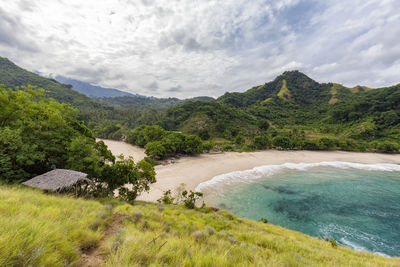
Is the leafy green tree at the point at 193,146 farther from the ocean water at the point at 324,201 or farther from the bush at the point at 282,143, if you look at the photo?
the bush at the point at 282,143

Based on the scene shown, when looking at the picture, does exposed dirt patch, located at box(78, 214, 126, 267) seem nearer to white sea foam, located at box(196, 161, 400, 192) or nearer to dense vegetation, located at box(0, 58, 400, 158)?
white sea foam, located at box(196, 161, 400, 192)

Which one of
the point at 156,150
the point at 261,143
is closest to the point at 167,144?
the point at 156,150

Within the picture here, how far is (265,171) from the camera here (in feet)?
111

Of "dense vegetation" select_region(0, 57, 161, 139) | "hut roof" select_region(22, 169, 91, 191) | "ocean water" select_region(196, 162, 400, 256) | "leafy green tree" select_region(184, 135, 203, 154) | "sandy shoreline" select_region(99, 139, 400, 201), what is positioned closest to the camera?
"hut roof" select_region(22, 169, 91, 191)

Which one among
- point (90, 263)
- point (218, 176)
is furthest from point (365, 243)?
point (90, 263)

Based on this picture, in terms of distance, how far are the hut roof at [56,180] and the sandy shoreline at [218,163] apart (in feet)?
34.9

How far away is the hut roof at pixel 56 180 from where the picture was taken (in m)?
9.09

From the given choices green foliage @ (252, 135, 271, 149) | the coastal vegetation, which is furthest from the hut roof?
green foliage @ (252, 135, 271, 149)

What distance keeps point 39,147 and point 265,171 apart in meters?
37.5

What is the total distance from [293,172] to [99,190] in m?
39.0

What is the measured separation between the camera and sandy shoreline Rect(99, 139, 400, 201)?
82.9 feet

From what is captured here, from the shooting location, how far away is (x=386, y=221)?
709 inches

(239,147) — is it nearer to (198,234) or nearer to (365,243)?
(365,243)

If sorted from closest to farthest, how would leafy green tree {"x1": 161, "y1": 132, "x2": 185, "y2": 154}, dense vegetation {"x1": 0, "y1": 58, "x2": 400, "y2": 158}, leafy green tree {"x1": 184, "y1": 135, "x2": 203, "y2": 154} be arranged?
leafy green tree {"x1": 161, "y1": 132, "x2": 185, "y2": 154}, leafy green tree {"x1": 184, "y1": 135, "x2": 203, "y2": 154}, dense vegetation {"x1": 0, "y1": 58, "x2": 400, "y2": 158}
